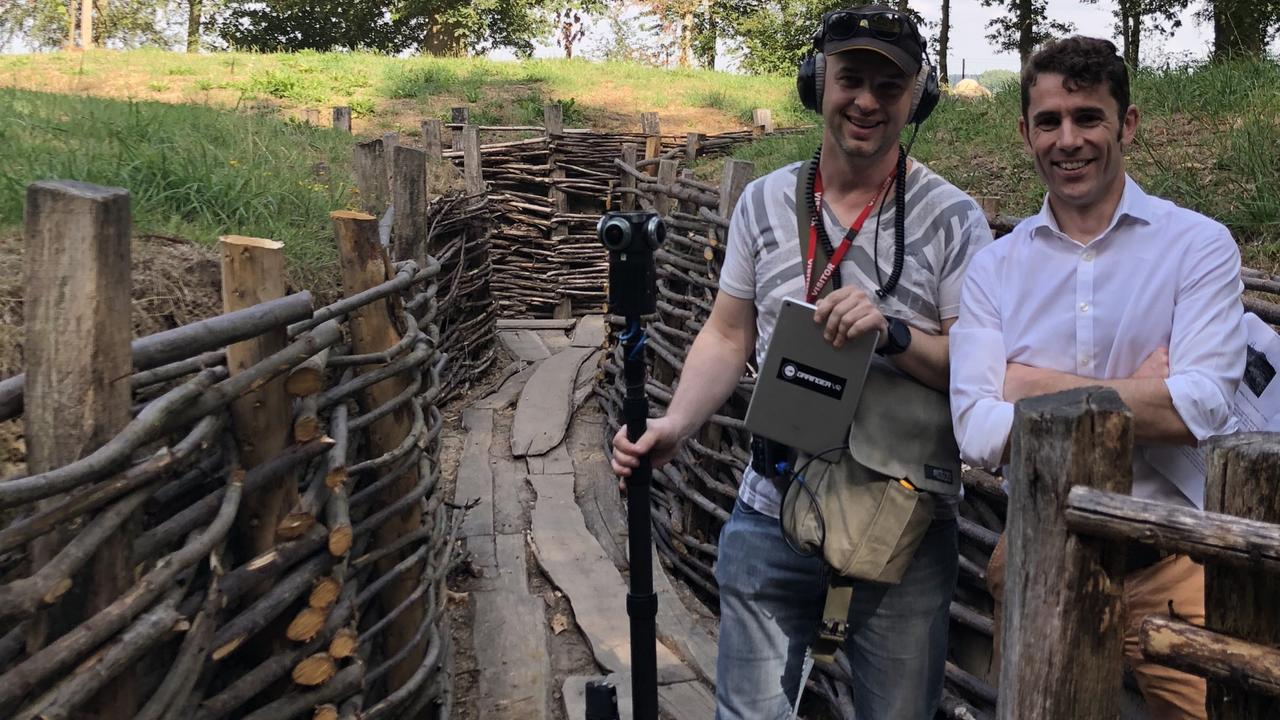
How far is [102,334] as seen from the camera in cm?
188

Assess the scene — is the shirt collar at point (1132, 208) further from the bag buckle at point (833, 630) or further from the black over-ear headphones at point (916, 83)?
the bag buckle at point (833, 630)

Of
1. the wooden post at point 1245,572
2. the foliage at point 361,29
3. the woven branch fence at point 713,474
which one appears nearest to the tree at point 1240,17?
the woven branch fence at point 713,474

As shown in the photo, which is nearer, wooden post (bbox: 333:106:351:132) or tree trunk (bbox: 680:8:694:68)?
wooden post (bbox: 333:106:351:132)

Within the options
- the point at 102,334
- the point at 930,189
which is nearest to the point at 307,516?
the point at 102,334

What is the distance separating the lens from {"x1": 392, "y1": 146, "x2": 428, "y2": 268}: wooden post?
15.2ft

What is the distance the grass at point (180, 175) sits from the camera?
12.1 feet

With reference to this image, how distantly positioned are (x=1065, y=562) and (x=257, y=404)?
1.84m

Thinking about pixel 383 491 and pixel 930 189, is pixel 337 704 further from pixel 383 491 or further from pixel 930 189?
pixel 930 189

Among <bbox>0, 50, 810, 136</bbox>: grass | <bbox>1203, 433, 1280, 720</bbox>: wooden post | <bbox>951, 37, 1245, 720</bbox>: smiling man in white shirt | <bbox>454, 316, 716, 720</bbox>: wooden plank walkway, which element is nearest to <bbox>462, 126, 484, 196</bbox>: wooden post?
<bbox>0, 50, 810, 136</bbox>: grass

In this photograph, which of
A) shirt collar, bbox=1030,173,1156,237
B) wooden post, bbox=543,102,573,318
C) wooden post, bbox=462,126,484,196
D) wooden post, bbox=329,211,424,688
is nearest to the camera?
shirt collar, bbox=1030,173,1156,237

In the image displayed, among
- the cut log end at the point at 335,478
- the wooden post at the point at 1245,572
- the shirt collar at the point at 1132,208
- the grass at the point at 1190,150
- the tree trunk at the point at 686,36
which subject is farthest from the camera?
the tree trunk at the point at 686,36

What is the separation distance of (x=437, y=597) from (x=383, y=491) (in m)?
0.60

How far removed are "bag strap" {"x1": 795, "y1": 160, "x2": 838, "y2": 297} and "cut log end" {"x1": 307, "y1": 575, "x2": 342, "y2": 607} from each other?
147cm

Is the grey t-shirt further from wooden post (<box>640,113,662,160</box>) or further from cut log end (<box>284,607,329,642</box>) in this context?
wooden post (<box>640,113,662,160</box>)
